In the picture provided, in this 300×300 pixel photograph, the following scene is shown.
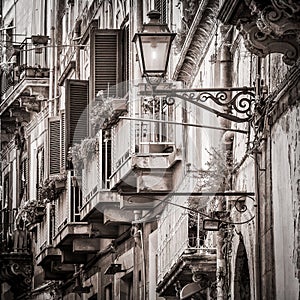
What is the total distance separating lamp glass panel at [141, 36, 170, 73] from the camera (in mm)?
19438

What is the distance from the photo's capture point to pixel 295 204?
17.2 m

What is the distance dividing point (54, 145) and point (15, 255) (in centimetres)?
830

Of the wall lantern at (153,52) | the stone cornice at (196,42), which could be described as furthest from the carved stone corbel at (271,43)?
the stone cornice at (196,42)

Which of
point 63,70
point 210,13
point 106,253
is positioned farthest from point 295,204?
point 63,70

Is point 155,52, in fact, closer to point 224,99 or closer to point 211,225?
point 224,99

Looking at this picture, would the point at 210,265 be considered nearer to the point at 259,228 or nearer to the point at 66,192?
the point at 259,228

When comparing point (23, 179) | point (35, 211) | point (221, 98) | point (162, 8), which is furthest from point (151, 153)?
point (23, 179)

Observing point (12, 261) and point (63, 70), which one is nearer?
point (63, 70)

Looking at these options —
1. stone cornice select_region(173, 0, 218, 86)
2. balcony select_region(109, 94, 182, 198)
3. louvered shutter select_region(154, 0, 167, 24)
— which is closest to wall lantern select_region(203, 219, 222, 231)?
stone cornice select_region(173, 0, 218, 86)

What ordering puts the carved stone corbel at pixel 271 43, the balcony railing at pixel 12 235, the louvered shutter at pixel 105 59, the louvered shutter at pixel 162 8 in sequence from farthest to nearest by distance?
the balcony railing at pixel 12 235 → the louvered shutter at pixel 105 59 → the louvered shutter at pixel 162 8 → the carved stone corbel at pixel 271 43

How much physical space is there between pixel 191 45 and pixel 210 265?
10.5 ft

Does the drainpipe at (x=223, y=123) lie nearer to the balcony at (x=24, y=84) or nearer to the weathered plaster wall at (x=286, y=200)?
the weathered plaster wall at (x=286, y=200)

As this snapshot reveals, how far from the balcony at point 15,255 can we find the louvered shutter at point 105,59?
562 inches

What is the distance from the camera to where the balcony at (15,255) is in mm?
47719
